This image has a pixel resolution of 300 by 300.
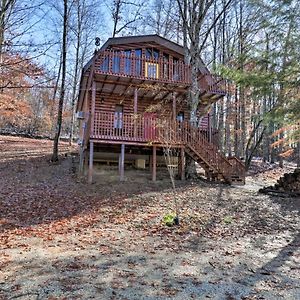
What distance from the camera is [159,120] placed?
13.8 metres

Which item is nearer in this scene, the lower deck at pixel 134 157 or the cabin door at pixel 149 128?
the cabin door at pixel 149 128

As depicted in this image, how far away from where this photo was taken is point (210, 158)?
14578mm

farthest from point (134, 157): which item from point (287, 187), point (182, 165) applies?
point (287, 187)

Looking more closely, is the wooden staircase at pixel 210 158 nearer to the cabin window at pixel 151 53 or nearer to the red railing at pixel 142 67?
the red railing at pixel 142 67

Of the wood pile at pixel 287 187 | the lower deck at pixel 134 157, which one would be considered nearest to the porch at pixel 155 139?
the lower deck at pixel 134 157

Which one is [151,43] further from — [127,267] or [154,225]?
[127,267]

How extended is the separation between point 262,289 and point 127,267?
85.1 inches

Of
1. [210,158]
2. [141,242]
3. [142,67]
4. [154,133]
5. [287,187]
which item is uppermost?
[142,67]

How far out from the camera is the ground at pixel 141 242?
4.70m

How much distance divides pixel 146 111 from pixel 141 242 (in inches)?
381

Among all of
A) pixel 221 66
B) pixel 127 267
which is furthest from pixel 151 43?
pixel 127 267

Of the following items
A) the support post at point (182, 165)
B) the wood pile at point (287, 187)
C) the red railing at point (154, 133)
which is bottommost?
the wood pile at point (287, 187)

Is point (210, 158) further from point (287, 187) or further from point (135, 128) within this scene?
point (135, 128)

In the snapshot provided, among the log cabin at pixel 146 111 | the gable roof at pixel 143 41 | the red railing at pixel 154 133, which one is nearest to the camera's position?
the red railing at pixel 154 133
